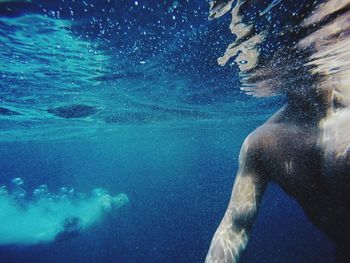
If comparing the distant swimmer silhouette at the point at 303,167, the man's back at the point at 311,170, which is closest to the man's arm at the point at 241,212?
the distant swimmer silhouette at the point at 303,167

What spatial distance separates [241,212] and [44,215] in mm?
40673

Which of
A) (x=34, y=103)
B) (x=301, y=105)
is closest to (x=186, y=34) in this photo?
(x=301, y=105)

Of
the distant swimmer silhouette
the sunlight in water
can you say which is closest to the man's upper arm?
the distant swimmer silhouette

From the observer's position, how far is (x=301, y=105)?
352 centimetres

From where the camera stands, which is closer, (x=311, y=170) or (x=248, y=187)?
(x=311, y=170)

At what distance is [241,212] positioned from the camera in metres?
3.29

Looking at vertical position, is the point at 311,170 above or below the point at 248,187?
above

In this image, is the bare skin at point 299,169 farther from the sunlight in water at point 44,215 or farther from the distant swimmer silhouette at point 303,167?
the sunlight in water at point 44,215

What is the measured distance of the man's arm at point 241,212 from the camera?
122 inches

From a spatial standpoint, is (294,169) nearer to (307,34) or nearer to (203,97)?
(307,34)

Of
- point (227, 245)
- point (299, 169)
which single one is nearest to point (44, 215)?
point (227, 245)

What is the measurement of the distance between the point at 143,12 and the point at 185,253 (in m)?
21.7

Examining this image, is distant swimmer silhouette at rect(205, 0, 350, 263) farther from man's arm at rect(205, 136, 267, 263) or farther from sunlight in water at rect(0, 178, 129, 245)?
sunlight in water at rect(0, 178, 129, 245)

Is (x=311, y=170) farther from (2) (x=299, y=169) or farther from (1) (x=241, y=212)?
(1) (x=241, y=212)
